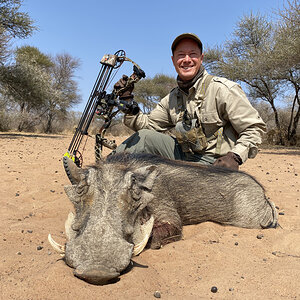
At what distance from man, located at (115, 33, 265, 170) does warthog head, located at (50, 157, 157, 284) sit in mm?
1352

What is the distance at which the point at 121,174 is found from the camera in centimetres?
261

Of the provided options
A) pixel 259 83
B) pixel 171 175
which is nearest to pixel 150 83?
pixel 259 83

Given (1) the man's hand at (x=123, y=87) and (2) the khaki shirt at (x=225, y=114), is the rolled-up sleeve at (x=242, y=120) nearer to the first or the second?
(2) the khaki shirt at (x=225, y=114)

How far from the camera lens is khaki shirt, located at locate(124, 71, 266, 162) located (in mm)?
3871

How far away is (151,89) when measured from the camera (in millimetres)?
28844

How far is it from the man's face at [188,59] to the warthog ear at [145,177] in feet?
6.32

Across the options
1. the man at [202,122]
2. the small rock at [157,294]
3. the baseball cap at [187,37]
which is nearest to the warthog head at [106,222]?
the small rock at [157,294]

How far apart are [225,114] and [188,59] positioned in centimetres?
91

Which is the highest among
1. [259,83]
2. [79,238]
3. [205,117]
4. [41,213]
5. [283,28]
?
[283,28]

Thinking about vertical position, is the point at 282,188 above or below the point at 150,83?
below

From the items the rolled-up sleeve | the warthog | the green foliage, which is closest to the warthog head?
the warthog

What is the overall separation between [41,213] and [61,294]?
218 cm

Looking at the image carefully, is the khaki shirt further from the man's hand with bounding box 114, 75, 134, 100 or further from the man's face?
the man's hand with bounding box 114, 75, 134, 100

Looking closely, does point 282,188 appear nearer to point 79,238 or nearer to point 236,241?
point 236,241
